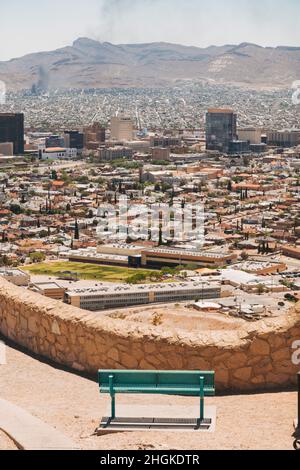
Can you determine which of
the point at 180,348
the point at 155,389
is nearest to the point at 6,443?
the point at 155,389

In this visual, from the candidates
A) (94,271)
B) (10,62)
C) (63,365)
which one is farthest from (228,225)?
(10,62)

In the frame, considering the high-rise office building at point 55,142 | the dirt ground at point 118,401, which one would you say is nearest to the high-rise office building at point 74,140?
the high-rise office building at point 55,142

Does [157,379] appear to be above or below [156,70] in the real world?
below

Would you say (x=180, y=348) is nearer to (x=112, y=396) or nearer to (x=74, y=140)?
(x=112, y=396)

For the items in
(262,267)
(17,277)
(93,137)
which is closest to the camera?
(17,277)

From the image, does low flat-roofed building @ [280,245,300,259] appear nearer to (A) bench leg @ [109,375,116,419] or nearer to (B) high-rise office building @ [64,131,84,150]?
(A) bench leg @ [109,375,116,419]

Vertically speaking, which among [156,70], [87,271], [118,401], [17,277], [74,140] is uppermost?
[156,70]

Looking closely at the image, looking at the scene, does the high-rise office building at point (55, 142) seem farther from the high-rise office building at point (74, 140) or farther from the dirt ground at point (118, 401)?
the dirt ground at point (118, 401)
